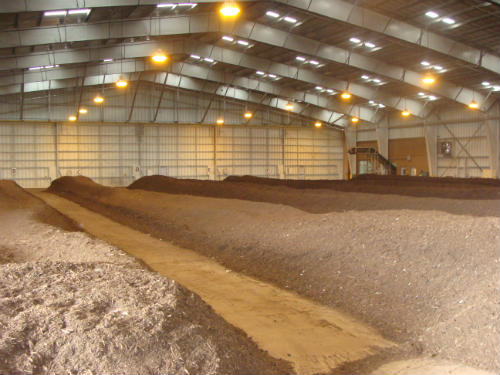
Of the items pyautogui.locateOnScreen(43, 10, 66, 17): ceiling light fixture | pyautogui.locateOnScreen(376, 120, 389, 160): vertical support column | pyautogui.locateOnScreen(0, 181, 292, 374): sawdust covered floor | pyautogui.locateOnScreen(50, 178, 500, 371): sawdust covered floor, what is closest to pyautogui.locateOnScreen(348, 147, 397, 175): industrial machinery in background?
pyautogui.locateOnScreen(376, 120, 389, 160): vertical support column

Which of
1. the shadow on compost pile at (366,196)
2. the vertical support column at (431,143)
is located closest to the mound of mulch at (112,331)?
the shadow on compost pile at (366,196)

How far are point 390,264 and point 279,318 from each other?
8.60 feet

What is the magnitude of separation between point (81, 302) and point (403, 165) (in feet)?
130

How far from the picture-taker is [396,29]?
68.3 ft

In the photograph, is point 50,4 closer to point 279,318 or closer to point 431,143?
point 279,318

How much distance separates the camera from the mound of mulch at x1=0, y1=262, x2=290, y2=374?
4051mm

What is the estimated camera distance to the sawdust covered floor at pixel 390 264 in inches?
253

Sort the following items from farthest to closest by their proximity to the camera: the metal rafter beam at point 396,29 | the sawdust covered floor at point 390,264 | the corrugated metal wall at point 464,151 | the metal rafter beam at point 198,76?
the corrugated metal wall at point 464,151 → the metal rafter beam at point 198,76 → the metal rafter beam at point 396,29 → the sawdust covered floor at point 390,264

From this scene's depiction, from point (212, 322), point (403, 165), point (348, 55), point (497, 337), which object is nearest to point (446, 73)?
point (348, 55)

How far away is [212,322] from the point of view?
17.2 ft

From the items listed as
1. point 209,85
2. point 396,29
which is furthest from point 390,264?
point 209,85

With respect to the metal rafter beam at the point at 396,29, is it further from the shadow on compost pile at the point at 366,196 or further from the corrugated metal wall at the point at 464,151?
the corrugated metal wall at the point at 464,151

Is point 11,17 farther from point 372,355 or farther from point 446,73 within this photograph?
point 446,73

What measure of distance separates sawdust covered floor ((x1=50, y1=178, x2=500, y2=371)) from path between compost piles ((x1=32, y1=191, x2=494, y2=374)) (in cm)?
36
